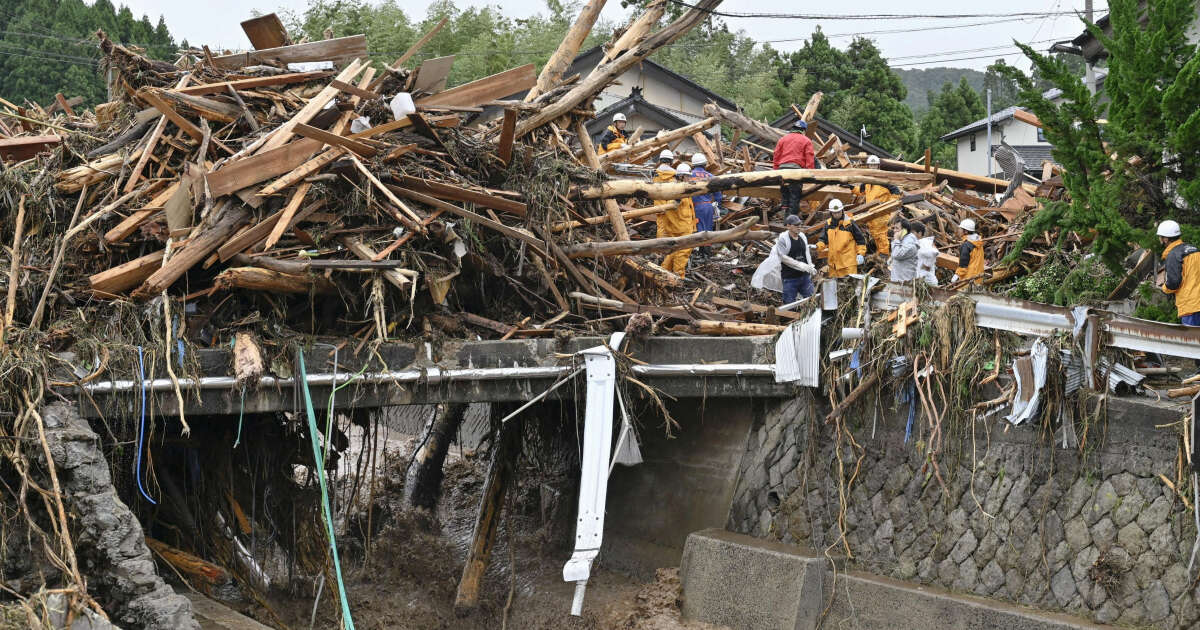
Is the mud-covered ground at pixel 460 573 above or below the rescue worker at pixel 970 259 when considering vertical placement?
below

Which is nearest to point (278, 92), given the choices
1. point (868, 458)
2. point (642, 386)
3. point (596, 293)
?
point (596, 293)

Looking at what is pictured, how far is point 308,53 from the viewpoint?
433 inches

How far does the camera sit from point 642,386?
970cm

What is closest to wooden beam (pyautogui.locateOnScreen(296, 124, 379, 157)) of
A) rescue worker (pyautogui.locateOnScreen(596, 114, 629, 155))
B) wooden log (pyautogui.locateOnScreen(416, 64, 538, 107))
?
wooden log (pyautogui.locateOnScreen(416, 64, 538, 107))

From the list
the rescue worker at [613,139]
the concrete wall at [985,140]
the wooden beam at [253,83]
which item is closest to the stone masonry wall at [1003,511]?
the wooden beam at [253,83]

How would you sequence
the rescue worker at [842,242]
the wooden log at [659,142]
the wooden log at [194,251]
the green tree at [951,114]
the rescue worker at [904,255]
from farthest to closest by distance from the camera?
the green tree at [951,114], the wooden log at [659,142], the rescue worker at [842,242], the rescue worker at [904,255], the wooden log at [194,251]

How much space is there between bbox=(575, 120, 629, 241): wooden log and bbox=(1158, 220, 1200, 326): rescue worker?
481 cm

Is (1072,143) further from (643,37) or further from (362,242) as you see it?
(362,242)

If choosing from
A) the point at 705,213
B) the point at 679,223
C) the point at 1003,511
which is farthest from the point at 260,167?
the point at 705,213

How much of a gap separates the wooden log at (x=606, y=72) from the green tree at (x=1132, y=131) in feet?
11.3

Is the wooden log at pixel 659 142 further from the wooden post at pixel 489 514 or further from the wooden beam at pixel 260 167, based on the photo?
the wooden beam at pixel 260 167

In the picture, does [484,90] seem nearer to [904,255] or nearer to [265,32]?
[265,32]

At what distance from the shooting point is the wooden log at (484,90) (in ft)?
35.1

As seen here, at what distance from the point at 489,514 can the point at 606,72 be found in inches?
182
